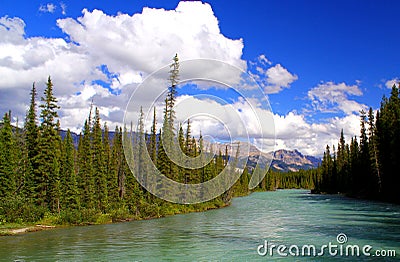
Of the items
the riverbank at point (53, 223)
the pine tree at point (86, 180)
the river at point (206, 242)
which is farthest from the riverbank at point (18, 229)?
the pine tree at point (86, 180)

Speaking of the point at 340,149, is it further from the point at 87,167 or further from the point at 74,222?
the point at 74,222

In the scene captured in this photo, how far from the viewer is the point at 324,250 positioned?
23125mm

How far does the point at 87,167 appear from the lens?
185 feet

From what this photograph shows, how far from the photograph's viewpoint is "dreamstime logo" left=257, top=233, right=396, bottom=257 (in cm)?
2151

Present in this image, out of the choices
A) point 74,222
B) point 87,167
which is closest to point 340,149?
point 87,167

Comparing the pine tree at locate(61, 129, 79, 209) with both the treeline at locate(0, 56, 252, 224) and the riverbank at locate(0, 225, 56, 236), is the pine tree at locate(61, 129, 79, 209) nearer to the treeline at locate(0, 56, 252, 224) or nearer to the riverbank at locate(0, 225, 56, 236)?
the treeline at locate(0, 56, 252, 224)

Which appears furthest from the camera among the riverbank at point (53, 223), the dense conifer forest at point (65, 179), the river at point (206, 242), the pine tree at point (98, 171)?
the pine tree at point (98, 171)

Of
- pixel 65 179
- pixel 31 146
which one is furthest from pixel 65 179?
pixel 31 146

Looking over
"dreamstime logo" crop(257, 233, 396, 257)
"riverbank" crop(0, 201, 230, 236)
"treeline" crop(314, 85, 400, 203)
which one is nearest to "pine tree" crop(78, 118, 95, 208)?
"riverbank" crop(0, 201, 230, 236)

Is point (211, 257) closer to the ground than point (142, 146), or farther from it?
closer to the ground

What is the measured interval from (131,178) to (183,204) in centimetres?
968

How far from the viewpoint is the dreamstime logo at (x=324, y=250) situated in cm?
2151

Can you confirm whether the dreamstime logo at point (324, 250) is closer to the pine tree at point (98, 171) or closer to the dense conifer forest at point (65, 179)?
the dense conifer forest at point (65, 179)

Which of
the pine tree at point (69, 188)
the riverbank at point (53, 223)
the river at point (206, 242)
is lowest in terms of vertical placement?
the riverbank at point (53, 223)
